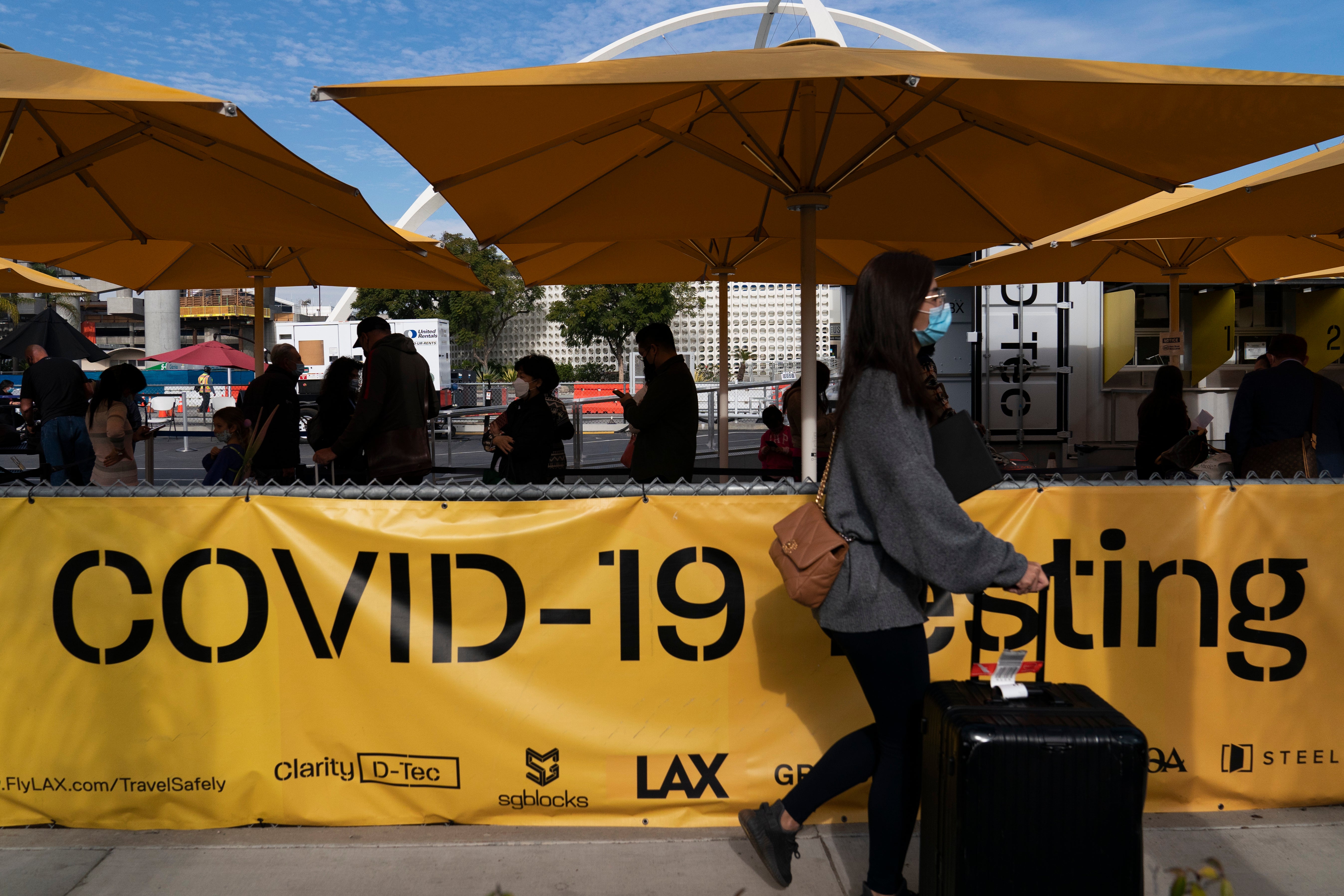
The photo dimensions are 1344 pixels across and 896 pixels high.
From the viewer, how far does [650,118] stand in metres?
4.43

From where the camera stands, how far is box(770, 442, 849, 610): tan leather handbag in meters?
Result: 2.66

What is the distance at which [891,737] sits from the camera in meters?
2.73

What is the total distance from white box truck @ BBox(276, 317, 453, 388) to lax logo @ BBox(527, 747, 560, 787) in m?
30.1

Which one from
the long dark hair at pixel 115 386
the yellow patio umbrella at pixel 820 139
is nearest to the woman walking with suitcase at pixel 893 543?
the yellow patio umbrella at pixel 820 139

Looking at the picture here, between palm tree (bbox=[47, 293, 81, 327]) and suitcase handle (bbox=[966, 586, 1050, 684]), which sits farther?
palm tree (bbox=[47, 293, 81, 327])

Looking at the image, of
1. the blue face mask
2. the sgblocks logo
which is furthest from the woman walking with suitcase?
the sgblocks logo

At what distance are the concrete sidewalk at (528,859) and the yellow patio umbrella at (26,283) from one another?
735 centimetres

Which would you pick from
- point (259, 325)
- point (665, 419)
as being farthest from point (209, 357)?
point (665, 419)

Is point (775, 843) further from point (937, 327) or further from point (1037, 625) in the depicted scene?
point (937, 327)

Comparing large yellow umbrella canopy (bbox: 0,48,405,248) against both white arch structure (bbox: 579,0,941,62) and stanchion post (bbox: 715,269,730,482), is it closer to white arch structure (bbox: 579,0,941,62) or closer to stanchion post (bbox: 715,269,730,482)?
stanchion post (bbox: 715,269,730,482)

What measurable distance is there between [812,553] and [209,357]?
17.2 meters

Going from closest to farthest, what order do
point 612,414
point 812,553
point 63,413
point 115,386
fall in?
1. point 812,553
2. point 115,386
3. point 63,413
4. point 612,414

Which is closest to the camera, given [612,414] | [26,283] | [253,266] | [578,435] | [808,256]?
[808,256]

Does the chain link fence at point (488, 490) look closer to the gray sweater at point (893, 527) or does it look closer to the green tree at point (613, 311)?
the gray sweater at point (893, 527)
